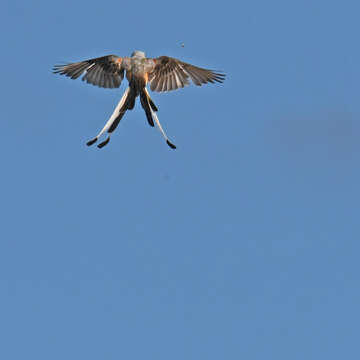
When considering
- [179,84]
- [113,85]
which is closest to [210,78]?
[179,84]

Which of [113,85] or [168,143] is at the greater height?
[113,85]

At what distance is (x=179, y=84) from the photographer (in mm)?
24812

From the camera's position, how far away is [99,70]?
24719mm

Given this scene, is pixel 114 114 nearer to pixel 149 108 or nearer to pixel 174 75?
pixel 149 108

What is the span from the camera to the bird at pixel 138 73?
77.3ft

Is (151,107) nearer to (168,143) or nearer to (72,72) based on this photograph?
(168,143)

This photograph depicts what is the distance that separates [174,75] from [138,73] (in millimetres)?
1502

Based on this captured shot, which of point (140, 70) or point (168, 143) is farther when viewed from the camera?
point (140, 70)

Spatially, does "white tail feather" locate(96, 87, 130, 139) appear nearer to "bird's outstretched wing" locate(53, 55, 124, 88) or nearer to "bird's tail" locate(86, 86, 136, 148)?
"bird's tail" locate(86, 86, 136, 148)

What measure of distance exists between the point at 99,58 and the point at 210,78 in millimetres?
3266

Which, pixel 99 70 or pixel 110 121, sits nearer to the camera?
pixel 110 121

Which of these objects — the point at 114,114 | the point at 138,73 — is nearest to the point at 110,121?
the point at 114,114

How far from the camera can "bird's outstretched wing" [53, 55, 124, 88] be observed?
2436cm

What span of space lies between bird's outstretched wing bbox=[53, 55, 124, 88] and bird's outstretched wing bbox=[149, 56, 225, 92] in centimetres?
98
